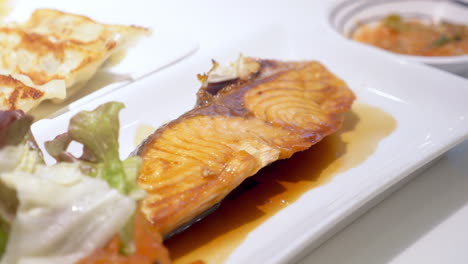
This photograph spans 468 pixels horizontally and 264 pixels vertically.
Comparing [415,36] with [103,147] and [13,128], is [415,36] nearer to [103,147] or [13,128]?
[103,147]

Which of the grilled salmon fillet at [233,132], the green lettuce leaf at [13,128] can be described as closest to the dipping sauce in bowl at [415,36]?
the grilled salmon fillet at [233,132]

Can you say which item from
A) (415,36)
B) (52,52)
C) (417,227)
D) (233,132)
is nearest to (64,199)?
(233,132)

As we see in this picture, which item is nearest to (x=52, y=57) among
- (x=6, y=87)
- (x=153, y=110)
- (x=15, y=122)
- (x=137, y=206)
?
(x=6, y=87)

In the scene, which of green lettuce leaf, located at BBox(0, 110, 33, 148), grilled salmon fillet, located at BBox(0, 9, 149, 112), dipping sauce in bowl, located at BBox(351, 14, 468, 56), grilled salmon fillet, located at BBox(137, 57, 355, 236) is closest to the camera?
green lettuce leaf, located at BBox(0, 110, 33, 148)

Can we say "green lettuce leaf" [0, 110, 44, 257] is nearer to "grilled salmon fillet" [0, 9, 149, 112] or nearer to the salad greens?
the salad greens

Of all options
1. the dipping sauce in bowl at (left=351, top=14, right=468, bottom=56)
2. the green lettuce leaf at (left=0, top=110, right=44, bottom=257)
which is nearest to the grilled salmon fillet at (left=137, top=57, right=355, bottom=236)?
the green lettuce leaf at (left=0, top=110, right=44, bottom=257)

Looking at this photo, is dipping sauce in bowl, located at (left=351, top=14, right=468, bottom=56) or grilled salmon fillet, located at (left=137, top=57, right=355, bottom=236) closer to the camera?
grilled salmon fillet, located at (left=137, top=57, right=355, bottom=236)

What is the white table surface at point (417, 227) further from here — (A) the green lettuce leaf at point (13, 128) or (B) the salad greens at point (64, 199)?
(A) the green lettuce leaf at point (13, 128)
